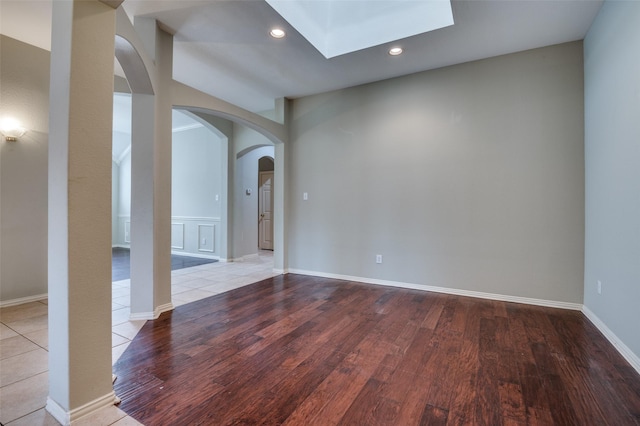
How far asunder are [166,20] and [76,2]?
1.58m

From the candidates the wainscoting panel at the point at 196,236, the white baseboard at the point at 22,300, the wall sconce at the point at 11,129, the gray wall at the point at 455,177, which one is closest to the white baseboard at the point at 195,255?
the wainscoting panel at the point at 196,236

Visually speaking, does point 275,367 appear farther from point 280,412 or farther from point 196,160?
point 196,160

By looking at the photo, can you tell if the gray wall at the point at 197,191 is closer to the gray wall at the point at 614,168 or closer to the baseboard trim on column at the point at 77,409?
the baseboard trim on column at the point at 77,409

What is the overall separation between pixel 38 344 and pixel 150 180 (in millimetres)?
1541

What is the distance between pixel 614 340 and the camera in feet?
7.48

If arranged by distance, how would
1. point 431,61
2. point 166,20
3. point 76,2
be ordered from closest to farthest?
point 76,2, point 166,20, point 431,61

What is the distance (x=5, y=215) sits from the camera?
10.5 feet

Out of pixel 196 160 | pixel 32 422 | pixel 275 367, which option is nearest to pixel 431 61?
pixel 275 367

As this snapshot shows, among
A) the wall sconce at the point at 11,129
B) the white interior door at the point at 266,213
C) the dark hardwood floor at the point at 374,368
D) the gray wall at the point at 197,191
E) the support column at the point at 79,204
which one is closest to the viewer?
the support column at the point at 79,204

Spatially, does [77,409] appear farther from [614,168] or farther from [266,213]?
[266,213]

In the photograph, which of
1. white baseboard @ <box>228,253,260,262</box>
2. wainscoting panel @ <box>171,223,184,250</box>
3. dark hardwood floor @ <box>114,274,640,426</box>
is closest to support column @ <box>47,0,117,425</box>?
dark hardwood floor @ <box>114,274,640,426</box>

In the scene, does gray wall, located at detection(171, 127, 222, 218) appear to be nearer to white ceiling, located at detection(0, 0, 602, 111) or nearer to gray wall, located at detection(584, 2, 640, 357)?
white ceiling, located at detection(0, 0, 602, 111)

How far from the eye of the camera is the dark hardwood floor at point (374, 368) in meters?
1.53

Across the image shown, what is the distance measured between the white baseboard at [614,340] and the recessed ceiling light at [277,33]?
390 cm
